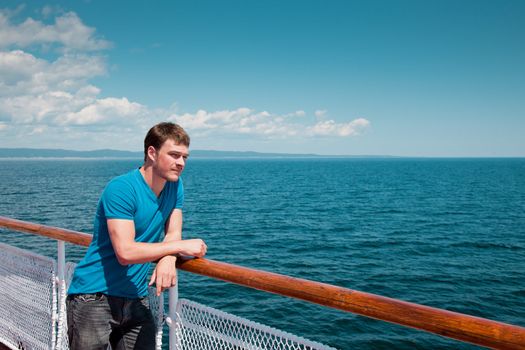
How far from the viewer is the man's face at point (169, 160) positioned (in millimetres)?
2139

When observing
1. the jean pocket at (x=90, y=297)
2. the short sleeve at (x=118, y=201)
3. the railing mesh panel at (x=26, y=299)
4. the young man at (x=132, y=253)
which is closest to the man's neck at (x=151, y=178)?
the young man at (x=132, y=253)

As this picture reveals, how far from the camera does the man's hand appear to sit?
2.08 metres

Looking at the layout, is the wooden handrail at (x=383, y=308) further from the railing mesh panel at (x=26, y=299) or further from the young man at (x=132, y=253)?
the railing mesh panel at (x=26, y=299)

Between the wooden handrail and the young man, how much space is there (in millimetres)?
241

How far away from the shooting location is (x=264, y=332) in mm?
1989

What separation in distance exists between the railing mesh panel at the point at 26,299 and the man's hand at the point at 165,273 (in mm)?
1537

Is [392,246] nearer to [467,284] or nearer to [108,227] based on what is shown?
[467,284]

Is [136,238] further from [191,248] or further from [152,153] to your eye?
[152,153]

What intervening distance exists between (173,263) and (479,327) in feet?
4.92

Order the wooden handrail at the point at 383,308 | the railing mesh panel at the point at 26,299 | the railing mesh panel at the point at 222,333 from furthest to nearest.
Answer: the railing mesh panel at the point at 26,299
the railing mesh panel at the point at 222,333
the wooden handrail at the point at 383,308

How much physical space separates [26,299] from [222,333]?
226 cm

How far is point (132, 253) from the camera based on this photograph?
1993 mm

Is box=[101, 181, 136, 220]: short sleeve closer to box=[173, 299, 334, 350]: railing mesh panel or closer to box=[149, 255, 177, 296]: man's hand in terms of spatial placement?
box=[149, 255, 177, 296]: man's hand

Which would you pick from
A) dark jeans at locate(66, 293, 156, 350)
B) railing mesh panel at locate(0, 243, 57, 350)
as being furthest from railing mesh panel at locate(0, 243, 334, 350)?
dark jeans at locate(66, 293, 156, 350)
